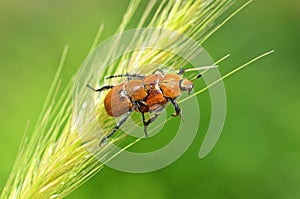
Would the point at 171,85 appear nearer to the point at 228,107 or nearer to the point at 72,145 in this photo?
the point at 72,145

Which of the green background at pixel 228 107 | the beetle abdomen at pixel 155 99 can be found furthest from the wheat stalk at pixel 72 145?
the green background at pixel 228 107

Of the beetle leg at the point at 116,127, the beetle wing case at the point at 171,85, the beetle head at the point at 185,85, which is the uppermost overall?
the beetle wing case at the point at 171,85

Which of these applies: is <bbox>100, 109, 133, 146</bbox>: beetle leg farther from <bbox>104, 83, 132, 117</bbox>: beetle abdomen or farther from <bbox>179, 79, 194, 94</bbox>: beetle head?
<bbox>179, 79, 194, 94</bbox>: beetle head

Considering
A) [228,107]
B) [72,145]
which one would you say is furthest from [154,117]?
[228,107]

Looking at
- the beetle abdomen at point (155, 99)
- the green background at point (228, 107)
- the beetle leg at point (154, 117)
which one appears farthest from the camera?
the green background at point (228, 107)

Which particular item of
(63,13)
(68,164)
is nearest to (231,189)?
(68,164)

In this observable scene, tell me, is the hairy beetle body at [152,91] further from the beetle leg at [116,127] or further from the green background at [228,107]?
the green background at [228,107]
